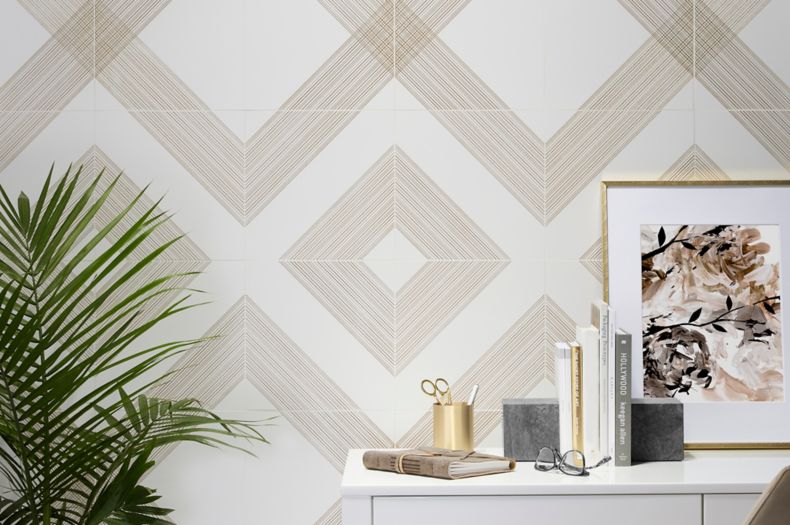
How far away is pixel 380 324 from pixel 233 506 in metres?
0.57

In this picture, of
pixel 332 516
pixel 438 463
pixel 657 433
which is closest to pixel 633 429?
pixel 657 433

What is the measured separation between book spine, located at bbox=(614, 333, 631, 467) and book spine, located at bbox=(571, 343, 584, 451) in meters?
0.07

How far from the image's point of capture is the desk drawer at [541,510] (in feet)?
4.99

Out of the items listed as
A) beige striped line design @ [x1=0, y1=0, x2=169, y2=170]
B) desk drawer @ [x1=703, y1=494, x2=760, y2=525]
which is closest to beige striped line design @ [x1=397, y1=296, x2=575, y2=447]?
desk drawer @ [x1=703, y1=494, x2=760, y2=525]

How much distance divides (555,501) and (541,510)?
0.03m

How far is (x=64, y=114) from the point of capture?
6.31ft

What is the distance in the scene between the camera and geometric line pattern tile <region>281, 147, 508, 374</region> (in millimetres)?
1917

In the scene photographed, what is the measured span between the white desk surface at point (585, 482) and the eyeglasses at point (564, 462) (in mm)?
17

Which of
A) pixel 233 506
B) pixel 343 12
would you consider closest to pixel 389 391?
pixel 233 506

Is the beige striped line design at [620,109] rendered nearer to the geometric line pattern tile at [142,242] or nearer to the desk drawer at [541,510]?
the desk drawer at [541,510]

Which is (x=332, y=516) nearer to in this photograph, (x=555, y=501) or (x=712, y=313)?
(x=555, y=501)

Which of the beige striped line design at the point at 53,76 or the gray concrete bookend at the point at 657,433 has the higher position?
the beige striped line design at the point at 53,76

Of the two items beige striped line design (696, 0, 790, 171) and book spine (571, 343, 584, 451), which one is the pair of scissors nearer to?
book spine (571, 343, 584, 451)

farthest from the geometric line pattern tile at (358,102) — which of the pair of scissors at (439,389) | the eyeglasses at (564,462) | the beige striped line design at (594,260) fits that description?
the eyeglasses at (564,462)
